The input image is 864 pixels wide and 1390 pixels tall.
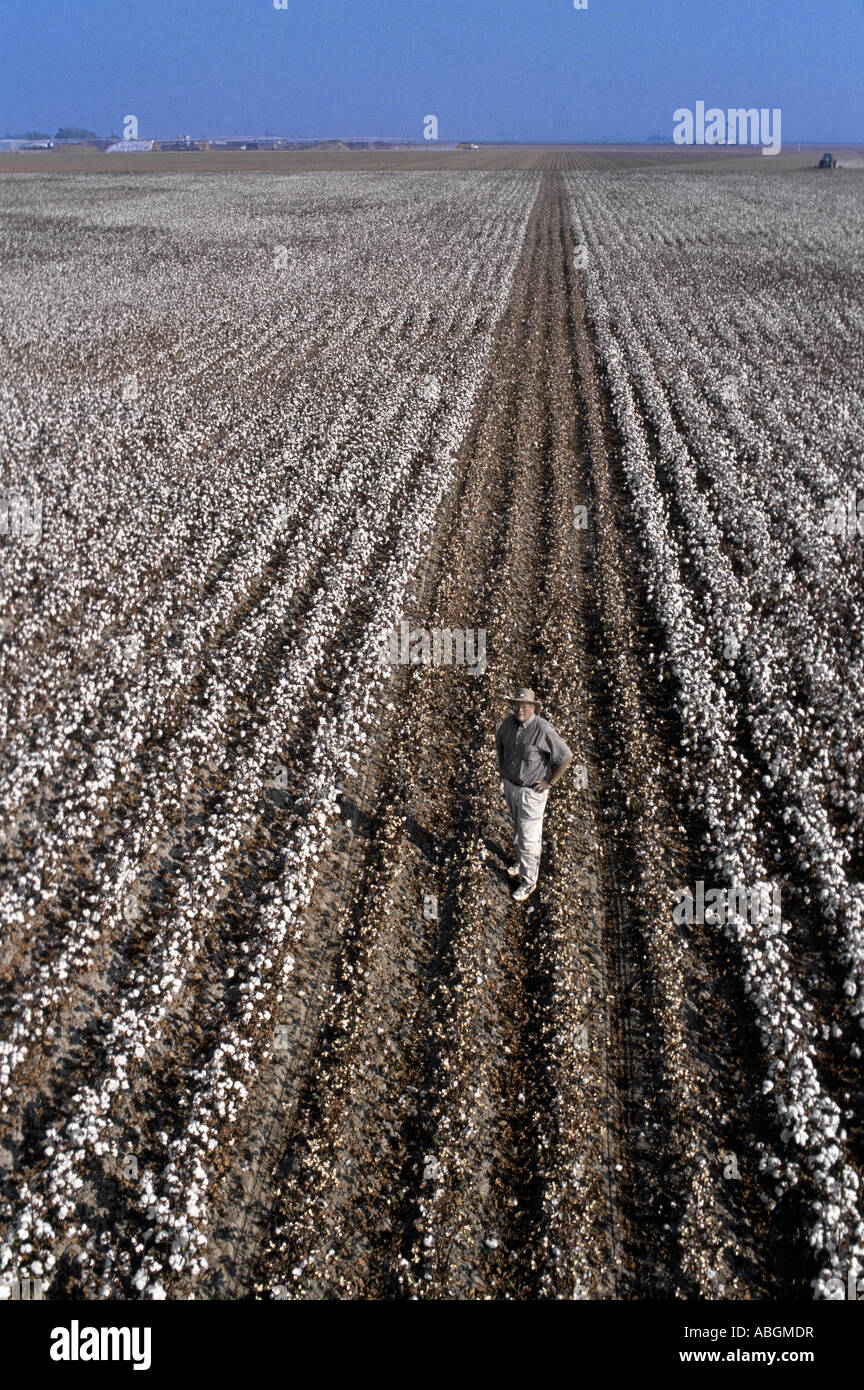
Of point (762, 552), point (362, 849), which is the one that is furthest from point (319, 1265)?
point (762, 552)

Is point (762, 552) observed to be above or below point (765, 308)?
below

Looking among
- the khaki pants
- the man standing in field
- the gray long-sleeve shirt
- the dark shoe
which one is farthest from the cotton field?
the gray long-sleeve shirt

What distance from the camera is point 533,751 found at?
9.10 m

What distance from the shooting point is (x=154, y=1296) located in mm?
6273

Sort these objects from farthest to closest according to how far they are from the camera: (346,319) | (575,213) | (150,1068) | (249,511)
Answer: (575,213) → (346,319) → (249,511) → (150,1068)

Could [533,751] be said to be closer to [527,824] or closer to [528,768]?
[528,768]

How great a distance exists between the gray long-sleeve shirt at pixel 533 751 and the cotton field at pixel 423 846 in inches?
57.8

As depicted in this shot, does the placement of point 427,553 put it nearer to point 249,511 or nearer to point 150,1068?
point 249,511

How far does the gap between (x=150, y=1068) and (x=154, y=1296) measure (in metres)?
1.98

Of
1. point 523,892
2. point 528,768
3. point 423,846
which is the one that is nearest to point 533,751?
point 528,768

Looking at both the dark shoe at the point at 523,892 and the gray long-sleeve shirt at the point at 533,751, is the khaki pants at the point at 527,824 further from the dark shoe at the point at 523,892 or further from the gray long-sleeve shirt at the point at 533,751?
the gray long-sleeve shirt at the point at 533,751

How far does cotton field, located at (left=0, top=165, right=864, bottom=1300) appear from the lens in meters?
6.85

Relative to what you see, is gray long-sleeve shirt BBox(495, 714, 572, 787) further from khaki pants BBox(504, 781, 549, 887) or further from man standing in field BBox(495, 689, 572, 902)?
khaki pants BBox(504, 781, 549, 887)

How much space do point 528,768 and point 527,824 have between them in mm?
663
